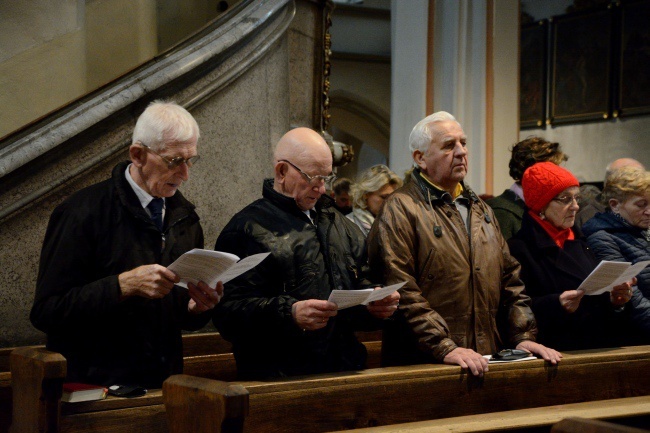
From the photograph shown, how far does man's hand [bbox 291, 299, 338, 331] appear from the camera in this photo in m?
3.12

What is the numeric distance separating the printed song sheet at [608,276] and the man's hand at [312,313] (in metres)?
1.28

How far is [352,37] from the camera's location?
11727 mm

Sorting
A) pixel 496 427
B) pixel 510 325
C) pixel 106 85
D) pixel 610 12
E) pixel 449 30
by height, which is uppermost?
pixel 610 12

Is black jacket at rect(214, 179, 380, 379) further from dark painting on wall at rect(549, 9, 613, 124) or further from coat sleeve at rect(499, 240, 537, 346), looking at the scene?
dark painting on wall at rect(549, 9, 613, 124)

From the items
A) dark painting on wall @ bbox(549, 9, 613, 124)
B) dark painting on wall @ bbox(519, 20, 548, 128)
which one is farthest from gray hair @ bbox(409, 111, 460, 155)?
dark painting on wall @ bbox(519, 20, 548, 128)

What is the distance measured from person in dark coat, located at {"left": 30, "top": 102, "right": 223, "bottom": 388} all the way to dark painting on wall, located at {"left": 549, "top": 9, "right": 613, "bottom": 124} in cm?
973

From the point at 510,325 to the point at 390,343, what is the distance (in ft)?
1.81

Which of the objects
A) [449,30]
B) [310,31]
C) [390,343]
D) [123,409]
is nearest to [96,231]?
[123,409]

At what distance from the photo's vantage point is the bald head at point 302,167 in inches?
137

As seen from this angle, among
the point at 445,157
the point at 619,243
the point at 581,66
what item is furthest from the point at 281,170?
the point at 581,66

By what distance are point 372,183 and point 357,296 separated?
2448 millimetres

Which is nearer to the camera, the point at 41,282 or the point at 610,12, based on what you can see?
the point at 41,282

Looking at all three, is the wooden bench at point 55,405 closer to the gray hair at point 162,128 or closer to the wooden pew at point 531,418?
the wooden pew at point 531,418

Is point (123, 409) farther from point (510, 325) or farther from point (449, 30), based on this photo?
point (449, 30)
